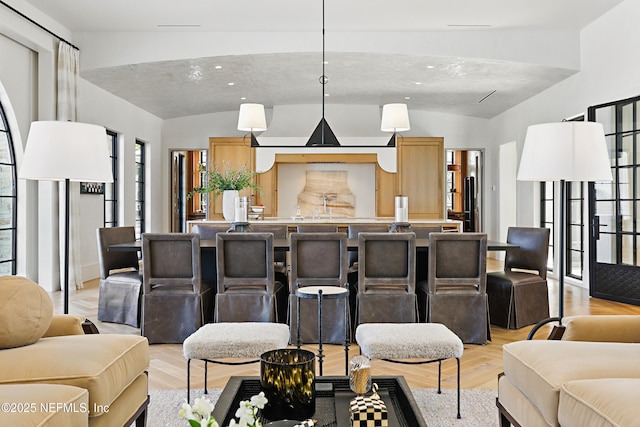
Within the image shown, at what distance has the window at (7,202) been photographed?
19.1 feet

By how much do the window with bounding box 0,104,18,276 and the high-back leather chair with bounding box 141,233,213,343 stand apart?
2.89 meters

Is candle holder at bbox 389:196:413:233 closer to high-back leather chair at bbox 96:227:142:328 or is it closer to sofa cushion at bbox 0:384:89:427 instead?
high-back leather chair at bbox 96:227:142:328

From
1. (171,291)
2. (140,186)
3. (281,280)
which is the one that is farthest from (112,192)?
(171,291)

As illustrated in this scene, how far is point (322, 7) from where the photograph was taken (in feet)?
19.1

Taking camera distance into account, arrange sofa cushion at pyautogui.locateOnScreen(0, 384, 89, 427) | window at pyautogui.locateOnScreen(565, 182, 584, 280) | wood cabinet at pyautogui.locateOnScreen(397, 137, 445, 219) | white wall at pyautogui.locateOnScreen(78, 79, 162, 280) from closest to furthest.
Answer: sofa cushion at pyautogui.locateOnScreen(0, 384, 89, 427)
window at pyautogui.locateOnScreen(565, 182, 584, 280)
white wall at pyautogui.locateOnScreen(78, 79, 162, 280)
wood cabinet at pyautogui.locateOnScreen(397, 137, 445, 219)

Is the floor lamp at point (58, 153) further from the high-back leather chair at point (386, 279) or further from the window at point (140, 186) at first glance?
the window at point (140, 186)

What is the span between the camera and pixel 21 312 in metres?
1.95

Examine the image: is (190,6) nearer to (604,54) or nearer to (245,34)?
(245,34)

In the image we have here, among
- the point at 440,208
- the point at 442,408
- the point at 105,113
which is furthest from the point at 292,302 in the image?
the point at 440,208

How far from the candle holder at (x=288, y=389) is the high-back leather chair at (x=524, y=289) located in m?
2.98

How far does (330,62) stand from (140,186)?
14.8 feet

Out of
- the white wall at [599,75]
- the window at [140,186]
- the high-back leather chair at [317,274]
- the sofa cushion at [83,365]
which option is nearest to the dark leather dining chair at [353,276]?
the high-back leather chair at [317,274]

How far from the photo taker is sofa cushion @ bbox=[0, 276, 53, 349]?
1.91 metres

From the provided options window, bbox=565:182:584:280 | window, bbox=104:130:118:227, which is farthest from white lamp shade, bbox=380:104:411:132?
window, bbox=104:130:118:227
